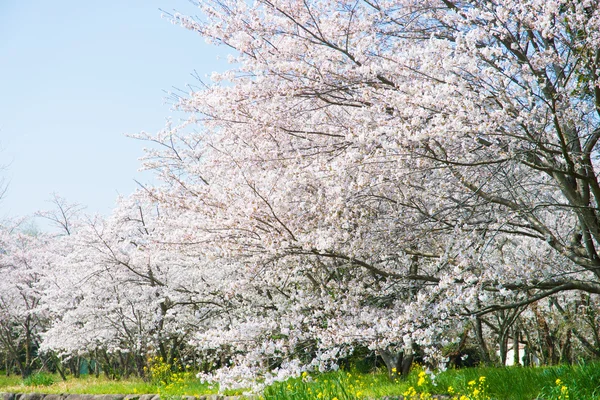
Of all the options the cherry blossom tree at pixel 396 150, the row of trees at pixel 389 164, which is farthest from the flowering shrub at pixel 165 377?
the cherry blossom tree at pixel 396 150

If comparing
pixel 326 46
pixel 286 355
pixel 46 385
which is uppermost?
pixel 326 46

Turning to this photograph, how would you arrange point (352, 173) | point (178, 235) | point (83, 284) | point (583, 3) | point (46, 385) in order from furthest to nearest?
point (46, 385) < point (83, 284) < point (178, 235) < point (352, 173) < point (583, 3)

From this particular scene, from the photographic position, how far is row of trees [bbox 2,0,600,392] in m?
4.28

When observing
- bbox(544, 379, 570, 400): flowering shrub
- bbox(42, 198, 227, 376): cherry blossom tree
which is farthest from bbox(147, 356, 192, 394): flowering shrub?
bbox(544, 379, 570, 400): flowering shrub

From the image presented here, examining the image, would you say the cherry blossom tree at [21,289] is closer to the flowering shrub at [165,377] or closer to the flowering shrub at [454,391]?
the flowering shrub at [165,377]

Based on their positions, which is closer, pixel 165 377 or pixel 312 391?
pixel 312 391

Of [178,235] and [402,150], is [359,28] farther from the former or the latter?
[178,235]

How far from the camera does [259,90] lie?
18.2 ft

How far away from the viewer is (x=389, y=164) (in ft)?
16.5

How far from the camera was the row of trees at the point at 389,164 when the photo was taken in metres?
4.28

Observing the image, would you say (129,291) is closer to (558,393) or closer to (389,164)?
(389,164)

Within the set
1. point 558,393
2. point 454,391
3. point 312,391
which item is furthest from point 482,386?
point 312,391

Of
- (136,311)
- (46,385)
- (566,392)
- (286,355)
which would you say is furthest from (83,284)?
(566,392)

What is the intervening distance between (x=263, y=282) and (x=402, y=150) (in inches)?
145
